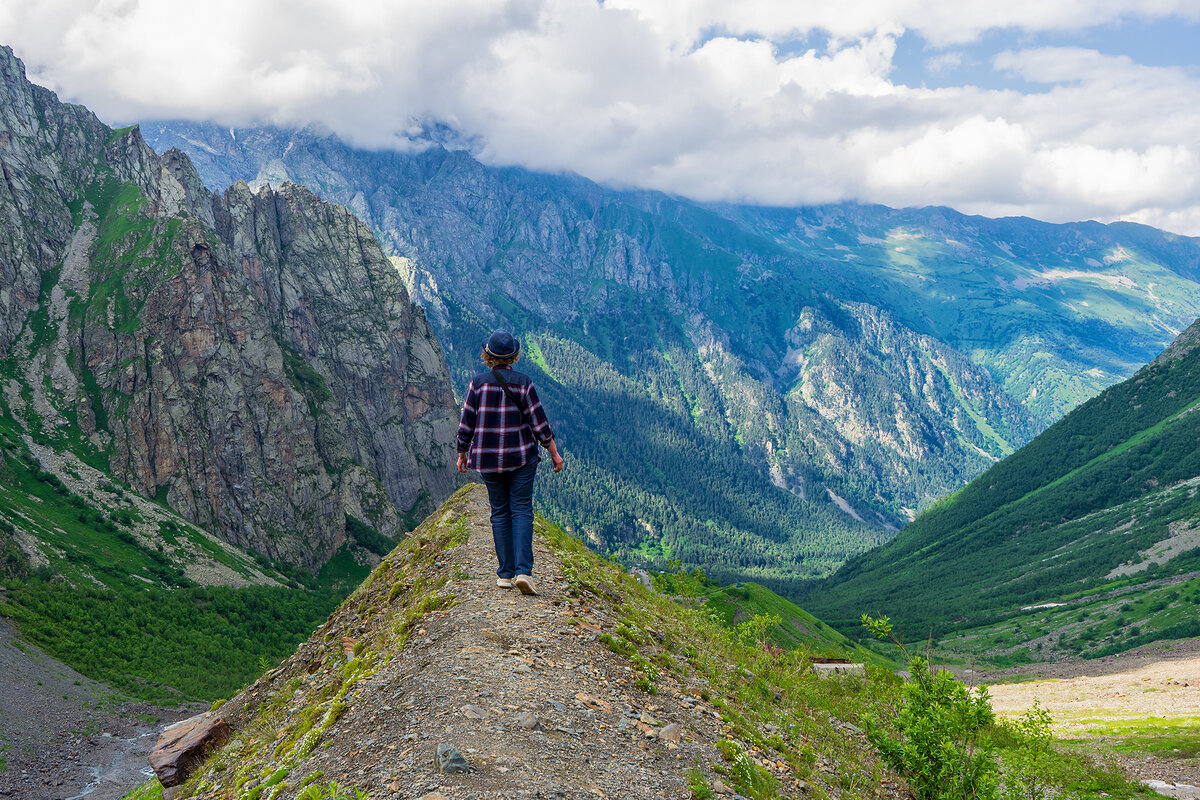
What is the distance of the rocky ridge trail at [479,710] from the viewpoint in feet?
25.3

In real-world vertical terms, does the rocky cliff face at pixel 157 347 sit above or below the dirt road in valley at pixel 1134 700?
above

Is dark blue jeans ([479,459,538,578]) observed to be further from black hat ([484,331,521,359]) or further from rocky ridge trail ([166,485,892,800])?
black hat ([484,331,521,359])

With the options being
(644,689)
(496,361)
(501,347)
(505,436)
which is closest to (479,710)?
(644,689)

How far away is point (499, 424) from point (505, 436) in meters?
0.26

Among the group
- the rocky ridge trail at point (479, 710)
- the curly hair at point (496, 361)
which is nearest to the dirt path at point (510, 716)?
the rocky ridge trail at point (479, 710)

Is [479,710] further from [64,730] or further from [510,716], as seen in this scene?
[64,730]

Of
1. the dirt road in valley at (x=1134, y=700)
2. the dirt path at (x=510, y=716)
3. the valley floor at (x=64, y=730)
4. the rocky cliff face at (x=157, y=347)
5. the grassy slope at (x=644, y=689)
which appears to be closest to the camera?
the dirt path at (x=510, y=716)

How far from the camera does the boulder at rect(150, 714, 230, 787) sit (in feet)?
40.5

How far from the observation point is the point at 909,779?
418 inches

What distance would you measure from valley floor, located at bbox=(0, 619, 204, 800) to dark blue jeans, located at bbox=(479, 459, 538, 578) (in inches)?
1936

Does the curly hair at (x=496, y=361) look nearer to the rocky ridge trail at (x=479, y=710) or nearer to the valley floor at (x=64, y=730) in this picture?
the rocky ridge trail at (x=479, y=710)

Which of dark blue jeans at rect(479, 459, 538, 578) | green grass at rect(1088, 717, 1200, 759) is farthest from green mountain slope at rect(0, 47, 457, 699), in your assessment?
green grass at rect(1088, 717, 1200, 759)

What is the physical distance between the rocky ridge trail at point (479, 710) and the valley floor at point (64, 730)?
46.2m

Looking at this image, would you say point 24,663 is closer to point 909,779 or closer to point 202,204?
point 909,779
